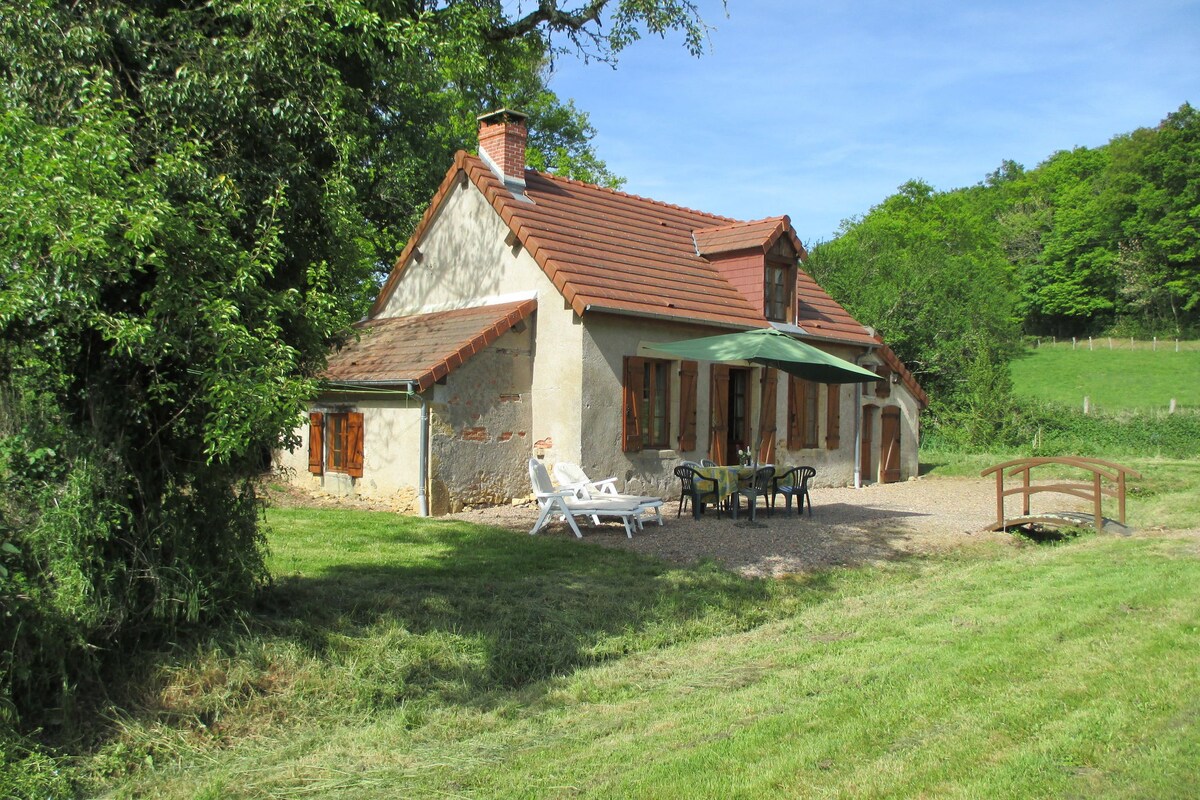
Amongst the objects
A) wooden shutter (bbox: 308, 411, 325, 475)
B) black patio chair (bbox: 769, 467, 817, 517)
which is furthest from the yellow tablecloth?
wooden shutter (bbox: 308, 411, 325, 475)

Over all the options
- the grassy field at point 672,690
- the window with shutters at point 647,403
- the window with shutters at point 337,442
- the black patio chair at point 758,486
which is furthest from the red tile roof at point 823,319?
the grassy field at point 672,690

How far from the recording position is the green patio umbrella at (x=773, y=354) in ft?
38.9

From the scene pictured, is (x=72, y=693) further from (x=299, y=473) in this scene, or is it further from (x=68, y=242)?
(x=299, y=473)

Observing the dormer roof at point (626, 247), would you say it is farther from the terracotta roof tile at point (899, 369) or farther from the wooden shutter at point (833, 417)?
the wooden shutter at point (833, 417)

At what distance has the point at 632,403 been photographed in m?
15.2

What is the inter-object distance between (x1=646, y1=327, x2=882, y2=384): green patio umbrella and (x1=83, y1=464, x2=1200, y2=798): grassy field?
3.53 meters

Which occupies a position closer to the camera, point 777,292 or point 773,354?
point 773,354

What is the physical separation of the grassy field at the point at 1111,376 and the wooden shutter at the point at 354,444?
29.5 metres

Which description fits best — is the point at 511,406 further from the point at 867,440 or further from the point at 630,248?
the point at 867,440

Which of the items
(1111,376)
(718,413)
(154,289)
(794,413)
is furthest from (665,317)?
(1111,376)

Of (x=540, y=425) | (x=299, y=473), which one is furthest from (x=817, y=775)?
(x=299, y=473)

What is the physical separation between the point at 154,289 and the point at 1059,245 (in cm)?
6411

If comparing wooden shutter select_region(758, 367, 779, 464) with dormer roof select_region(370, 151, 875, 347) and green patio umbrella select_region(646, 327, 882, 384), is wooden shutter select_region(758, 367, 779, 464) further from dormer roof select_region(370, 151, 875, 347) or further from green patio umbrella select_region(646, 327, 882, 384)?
green patio umbrella select_region(646, 327, 882, 384)

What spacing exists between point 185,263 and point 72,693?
234cm
